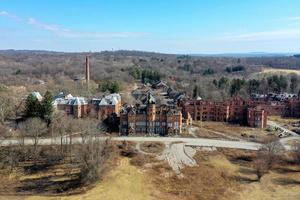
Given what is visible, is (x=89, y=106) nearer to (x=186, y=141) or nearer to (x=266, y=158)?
(x=186, y=141)

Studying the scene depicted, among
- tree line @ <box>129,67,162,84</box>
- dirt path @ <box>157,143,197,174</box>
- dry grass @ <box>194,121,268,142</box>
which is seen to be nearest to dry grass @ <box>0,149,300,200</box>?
dirt path @ <box>157,143,197,174</box>

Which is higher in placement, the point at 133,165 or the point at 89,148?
the point at 89,148

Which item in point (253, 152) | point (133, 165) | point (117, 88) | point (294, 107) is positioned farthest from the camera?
point (117, 88)

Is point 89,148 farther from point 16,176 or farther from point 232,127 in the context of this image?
point 232,127

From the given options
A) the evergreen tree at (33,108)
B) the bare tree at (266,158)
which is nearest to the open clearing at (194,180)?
the bare tree at (266,158)

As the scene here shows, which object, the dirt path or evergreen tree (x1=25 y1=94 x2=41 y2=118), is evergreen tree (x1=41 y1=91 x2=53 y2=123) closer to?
evergreen tree (x1=25 y1=94 x2=41 y2=118)

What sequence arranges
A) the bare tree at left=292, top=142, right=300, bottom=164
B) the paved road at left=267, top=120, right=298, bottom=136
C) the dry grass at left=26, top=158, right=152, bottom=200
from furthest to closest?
the paved road at left=267, top=120, right=298, bottom=136 < the bare tree at left=292, top=142, right=300, bottom=164 < the dry grass at left=26, top=158, right=152, bottom=200

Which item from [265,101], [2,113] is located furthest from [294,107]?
[2,113]
